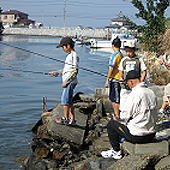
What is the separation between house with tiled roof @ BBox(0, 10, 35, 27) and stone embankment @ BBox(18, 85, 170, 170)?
355ft

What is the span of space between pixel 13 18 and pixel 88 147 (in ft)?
373

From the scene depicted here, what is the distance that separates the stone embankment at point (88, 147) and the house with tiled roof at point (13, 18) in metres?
108

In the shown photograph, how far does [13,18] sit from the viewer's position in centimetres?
11231

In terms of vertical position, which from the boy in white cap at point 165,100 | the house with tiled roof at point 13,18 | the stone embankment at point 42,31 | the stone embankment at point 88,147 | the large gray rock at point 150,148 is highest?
the house with tiled roof at point 13,18

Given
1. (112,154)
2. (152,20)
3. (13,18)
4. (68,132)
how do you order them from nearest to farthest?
(112,154)
(68,132)
(152,20)
(13,18)

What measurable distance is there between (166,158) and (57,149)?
93.2 inches

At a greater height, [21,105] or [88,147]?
[88,147]

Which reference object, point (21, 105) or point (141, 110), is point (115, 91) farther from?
point (21, 105)

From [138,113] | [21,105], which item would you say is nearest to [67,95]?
[138,113]

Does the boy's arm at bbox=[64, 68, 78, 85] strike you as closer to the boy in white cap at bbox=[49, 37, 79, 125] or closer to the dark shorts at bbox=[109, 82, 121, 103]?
the boy in white cap at bbox=[49, 37, 79, 125]

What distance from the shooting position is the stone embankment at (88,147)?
3797 mm

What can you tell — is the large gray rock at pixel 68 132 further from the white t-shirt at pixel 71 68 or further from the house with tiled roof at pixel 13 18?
the house with tiled roof at pixel 13 18

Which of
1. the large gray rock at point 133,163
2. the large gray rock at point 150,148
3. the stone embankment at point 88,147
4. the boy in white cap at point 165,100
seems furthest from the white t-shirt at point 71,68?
the large gray rock at point 133,163

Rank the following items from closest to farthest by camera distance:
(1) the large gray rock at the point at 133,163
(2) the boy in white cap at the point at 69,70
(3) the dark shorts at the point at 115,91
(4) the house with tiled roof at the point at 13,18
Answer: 1. (1) the large gray rock at the point at 133,163
2. (2) the boy in white cap at the point at 69,70
3. (3) the dark shorts at the point at 115,91
4. (4) the house with tiled roof at the point at 13,18
